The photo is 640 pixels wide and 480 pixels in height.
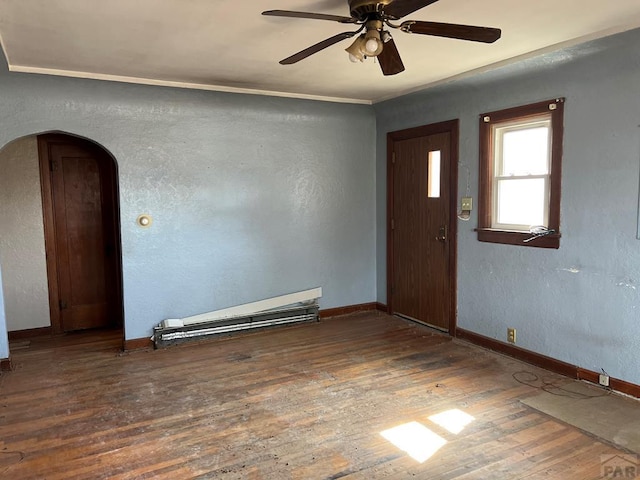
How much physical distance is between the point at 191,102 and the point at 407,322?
10.6 feet

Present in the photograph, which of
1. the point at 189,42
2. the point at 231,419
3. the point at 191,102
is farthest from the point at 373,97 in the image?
the point at 231,419

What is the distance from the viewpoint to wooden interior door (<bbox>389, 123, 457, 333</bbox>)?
4.54 meters

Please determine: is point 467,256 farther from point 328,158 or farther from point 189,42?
point 189,42

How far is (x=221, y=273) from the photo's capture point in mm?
4680

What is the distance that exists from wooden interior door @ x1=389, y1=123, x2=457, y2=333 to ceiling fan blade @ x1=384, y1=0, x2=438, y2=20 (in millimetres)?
2387

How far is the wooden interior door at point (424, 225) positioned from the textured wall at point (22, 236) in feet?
12.5

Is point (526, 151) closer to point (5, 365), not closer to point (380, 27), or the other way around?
point (380, 27)

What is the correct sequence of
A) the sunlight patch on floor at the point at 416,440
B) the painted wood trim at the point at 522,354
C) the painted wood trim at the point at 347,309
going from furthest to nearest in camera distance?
the painted wood trim at the point at 347,309 → the painted wood trim at the point at 522,354 → the sunlight patch on floor at the point at 416,440

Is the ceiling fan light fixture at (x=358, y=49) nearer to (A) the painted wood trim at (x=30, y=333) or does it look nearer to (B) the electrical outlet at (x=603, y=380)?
(B) the electrical outlet at (x=603, y=380)

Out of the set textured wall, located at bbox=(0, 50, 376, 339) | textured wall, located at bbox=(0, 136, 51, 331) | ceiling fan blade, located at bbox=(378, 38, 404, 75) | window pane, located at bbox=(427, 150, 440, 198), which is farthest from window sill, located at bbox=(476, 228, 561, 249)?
textured wall, located at bbox=(0, 136, 51, 331)

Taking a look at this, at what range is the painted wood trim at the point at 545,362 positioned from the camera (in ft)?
10.3

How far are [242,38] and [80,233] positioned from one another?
3075 millimetres

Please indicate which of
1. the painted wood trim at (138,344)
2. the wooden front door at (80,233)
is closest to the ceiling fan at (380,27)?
the painted wood trim at (138,344)

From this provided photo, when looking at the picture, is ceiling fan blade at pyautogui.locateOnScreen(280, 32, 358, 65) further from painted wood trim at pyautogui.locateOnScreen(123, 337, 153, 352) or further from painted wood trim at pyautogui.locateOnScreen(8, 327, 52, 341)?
painted wood trim at pyautogui.locateOnScreen(8, 327, 52, 341)
